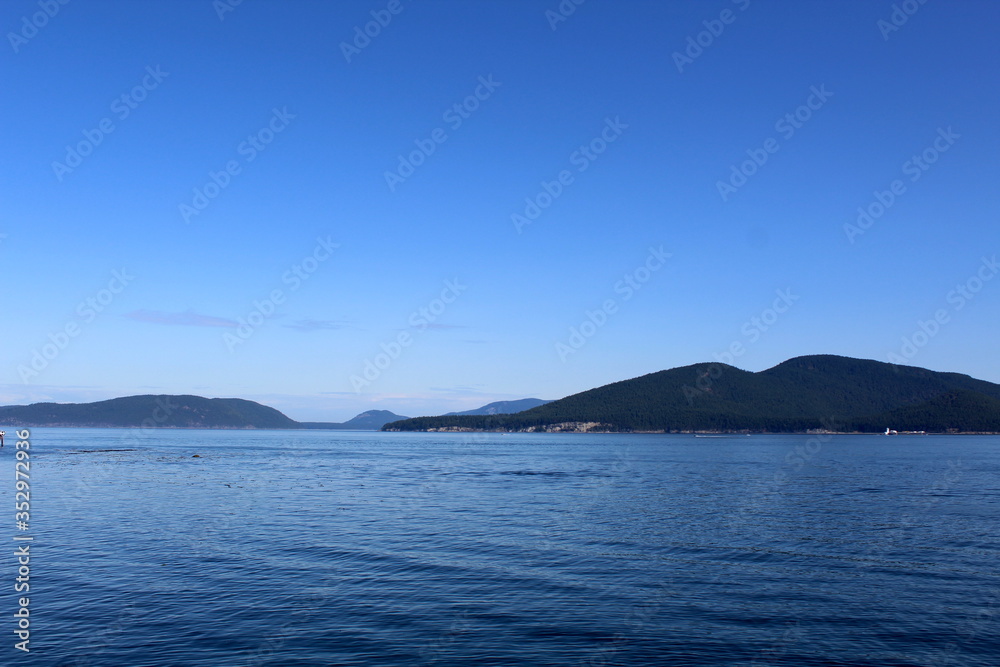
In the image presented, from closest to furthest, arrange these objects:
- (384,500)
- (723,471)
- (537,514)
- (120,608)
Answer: (120,608) → (537,514) → (384,500) → (723,471)

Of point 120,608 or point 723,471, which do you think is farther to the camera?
point 723,471

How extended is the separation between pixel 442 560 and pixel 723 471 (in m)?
72.4

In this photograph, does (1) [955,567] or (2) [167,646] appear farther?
(1) [955,567]

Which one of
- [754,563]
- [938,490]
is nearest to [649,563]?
[754,563]

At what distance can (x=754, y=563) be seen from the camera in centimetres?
3484

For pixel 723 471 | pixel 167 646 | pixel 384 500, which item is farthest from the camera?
pixel 723 471

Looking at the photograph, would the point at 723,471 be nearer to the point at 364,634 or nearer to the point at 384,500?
the point at 384,500

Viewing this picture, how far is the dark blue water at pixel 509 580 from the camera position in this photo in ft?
73.2

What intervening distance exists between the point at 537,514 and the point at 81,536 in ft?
105

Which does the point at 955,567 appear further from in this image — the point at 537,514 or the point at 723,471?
the point at 723,471

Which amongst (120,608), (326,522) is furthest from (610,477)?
(120,608)

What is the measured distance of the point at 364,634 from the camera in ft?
77.1

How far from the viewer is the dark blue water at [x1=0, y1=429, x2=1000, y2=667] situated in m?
22.3

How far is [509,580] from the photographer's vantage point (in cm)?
3084
